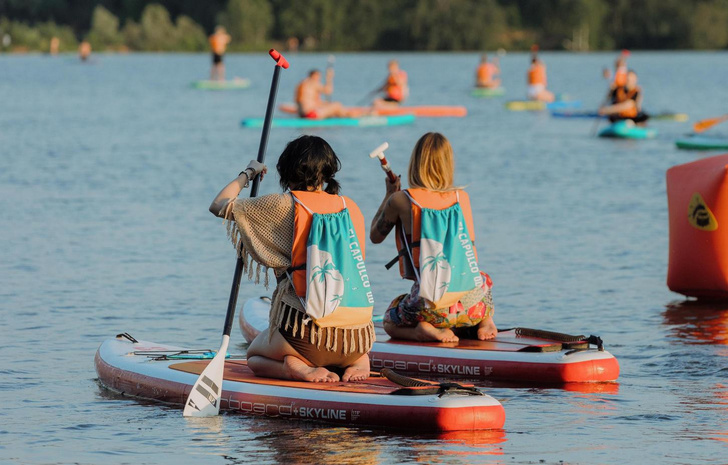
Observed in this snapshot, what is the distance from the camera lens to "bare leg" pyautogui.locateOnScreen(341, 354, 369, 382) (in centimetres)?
641

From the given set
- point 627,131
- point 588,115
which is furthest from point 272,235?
point 588,115

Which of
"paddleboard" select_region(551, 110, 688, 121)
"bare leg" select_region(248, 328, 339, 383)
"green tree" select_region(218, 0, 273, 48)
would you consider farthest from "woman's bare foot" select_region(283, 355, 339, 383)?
"green tree" select_region(218, 0, 273, 48)

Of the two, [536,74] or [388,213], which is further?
[536,74]

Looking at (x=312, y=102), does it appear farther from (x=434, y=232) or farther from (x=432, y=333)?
(x=434, y=232)

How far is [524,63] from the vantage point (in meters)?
77.3

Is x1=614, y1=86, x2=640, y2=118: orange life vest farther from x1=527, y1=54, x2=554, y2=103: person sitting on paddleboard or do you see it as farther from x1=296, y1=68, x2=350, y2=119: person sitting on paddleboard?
x1=527, y1=54, x2=554, y2=103: person sitting on paddleboard

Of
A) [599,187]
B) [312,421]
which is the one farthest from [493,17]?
[312,421]

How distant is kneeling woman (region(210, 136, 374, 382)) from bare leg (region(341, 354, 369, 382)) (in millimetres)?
62

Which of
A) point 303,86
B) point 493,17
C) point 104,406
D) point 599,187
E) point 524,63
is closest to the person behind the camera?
point 104,406

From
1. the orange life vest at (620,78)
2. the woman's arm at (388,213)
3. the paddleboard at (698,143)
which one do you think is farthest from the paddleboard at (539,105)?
the woman's arm at (388,213)

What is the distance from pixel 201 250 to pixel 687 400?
6.43 m

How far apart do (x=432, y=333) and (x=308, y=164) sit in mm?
1715

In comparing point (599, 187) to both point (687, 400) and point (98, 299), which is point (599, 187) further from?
point (687, 400)

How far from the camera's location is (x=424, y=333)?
750 centimetres
